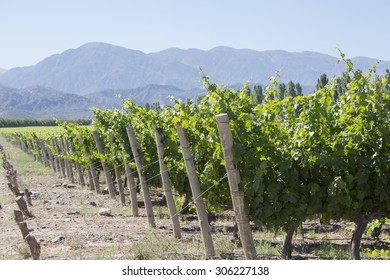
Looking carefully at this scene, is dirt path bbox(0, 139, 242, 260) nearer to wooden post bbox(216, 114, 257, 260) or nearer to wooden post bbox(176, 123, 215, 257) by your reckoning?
wooden post bbox(176, 123, 215, 257)

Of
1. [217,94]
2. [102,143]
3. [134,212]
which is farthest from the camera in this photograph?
[102,143]

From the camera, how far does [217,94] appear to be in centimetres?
816

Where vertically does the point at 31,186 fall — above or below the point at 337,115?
below

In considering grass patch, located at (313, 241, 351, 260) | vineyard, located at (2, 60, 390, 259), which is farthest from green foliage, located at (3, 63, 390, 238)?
grass patch, located at (313, 241, 351, 260)

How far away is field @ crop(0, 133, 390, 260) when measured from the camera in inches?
340

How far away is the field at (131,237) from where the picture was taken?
8.62 metres

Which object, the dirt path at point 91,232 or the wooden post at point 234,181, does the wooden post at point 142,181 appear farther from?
the wooden post at point 234,181

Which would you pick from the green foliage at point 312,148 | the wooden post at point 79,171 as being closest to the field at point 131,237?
the green foliage at point 312,148

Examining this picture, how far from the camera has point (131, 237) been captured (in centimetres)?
1035

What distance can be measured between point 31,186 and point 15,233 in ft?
34.0

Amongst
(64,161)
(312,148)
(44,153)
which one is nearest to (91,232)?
(312,148)

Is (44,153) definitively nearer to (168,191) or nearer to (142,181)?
(142,181)
